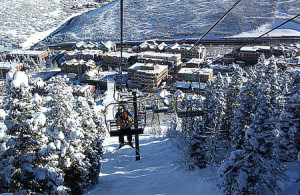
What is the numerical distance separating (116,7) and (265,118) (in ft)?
416

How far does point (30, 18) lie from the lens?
13075 cm

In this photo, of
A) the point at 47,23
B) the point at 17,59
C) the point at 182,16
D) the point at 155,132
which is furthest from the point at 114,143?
the point at 47,23

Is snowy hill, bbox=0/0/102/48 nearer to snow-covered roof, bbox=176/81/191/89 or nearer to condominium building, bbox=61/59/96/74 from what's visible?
condominium building, bbox=61/59/96/74

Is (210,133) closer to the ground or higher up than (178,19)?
closer to the ground

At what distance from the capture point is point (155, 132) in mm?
35375

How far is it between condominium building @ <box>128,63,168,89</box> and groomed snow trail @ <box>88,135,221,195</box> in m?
24.5

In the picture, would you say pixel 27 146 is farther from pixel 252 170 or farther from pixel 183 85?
pixel 183 85

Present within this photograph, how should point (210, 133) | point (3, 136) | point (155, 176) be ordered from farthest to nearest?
1. point (210, 133)
2. point (155, 176)
3. point (3, 136)

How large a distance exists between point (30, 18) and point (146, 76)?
10633 cm

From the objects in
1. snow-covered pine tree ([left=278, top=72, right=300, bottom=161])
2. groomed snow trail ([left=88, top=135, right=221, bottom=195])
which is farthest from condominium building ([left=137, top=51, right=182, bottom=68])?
snow-covered pine tree ([left=278, top=72, right=300, bottom=161])

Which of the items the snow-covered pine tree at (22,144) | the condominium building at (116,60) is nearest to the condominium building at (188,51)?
the condominium building at (116,60)

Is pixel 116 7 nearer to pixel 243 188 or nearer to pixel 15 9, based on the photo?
pixel 15 9

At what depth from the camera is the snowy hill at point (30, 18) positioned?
10562 cm

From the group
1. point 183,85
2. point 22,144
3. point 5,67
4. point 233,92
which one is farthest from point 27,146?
point 5,67
